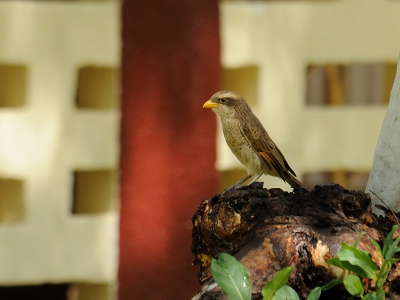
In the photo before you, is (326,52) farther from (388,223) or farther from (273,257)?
(273,257)

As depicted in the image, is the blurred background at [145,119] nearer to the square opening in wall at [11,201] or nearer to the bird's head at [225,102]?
the square opening in wall at [11,201]

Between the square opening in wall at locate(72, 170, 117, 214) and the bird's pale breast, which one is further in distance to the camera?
the square opening in wall at locate(72, 170, 117, 214)

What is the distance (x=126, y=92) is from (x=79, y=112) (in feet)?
1.15

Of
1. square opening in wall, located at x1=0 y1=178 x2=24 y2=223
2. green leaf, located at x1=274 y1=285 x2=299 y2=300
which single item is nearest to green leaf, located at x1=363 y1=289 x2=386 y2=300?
green leaf, located at x1=274 y1=285 x2=299 y2=300

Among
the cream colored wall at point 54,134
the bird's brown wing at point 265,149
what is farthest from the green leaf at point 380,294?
the cream colored wall at point 54,134

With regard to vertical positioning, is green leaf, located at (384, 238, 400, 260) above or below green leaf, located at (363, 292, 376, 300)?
above

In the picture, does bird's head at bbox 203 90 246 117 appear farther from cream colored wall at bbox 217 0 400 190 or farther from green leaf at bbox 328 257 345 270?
green leaf at bbox 328 257 345 270

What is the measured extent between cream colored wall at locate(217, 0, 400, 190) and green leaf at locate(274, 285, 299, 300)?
2891mm

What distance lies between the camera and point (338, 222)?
2.81 meters

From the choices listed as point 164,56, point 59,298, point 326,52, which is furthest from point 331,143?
point 59,298

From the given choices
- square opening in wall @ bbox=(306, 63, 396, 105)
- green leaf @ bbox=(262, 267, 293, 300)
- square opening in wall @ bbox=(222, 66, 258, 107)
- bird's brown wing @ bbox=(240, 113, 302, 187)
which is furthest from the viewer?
square opening in wall @ bbox=(306, 63, 396, 105)

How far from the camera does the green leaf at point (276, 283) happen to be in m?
2.45

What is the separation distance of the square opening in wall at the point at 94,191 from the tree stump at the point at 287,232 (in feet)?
8.07

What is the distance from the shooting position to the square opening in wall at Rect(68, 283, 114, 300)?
541cm
